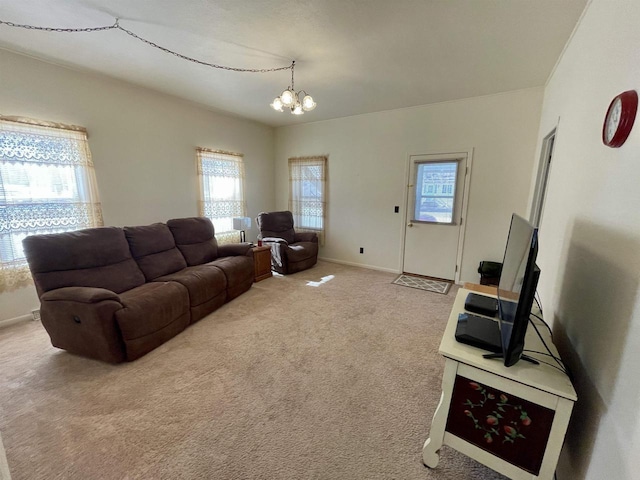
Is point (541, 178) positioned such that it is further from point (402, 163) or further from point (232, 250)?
point (232, 250)

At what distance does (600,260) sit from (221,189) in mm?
4515

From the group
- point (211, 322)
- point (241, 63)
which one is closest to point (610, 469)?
point (211, 322)

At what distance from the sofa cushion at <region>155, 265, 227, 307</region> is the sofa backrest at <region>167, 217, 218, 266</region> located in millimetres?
269

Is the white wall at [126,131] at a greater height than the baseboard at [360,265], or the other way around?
the white wall at [126,131]

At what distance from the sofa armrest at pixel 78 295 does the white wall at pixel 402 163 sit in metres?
3.57

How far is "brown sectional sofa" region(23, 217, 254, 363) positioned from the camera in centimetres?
195

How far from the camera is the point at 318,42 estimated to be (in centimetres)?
220

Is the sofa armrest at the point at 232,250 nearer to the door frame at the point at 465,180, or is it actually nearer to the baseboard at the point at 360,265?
the baseboard at the point at 360,265

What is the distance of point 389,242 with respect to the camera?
432cm

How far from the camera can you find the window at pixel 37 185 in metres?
2.44

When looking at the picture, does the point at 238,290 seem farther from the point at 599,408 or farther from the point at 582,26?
the point at 582,26

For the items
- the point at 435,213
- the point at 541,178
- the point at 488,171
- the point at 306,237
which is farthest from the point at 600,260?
the point at 306,237

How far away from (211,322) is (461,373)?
2324 millimetres

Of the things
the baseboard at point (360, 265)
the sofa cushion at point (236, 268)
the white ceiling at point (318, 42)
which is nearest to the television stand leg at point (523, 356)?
the white ceiling at point (318, 42)
